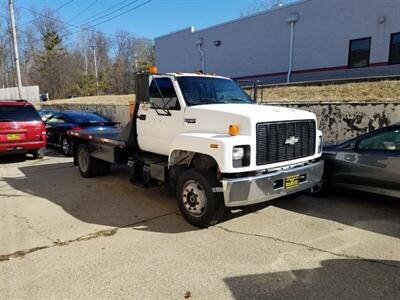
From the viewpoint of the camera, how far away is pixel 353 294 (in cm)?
339

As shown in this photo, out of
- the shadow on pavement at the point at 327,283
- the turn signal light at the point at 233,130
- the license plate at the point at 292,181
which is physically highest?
the turn signal light at the point at 233,130

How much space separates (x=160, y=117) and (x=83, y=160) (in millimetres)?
3226

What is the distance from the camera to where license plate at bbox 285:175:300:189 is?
501 cm

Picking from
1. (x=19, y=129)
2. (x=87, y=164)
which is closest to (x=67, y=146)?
(x=19, y=129)

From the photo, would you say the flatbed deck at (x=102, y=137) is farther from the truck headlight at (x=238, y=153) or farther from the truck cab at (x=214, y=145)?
the truck headlight at (x=238, y=153)

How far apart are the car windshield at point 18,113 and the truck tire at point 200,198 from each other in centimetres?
693

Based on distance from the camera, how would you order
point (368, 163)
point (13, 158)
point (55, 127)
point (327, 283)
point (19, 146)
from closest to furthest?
point (327, 283) < point (368, 163) < point (19, 146) < point (13, 158) < point (55, 127)

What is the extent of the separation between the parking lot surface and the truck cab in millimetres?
519

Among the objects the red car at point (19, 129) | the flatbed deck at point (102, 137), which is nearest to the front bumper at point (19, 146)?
the red car at point (19, 129)

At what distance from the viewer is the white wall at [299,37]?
1705cm

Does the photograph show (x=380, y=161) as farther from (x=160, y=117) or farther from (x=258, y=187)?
(x=160, y=117)

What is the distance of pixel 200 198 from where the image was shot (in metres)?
4.99

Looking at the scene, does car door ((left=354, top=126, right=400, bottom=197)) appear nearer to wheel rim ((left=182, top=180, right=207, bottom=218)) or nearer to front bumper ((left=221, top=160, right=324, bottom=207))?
front bumper ((left=221, top=160, right=324, bottom=207))

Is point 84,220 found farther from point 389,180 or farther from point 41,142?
point 41,142
